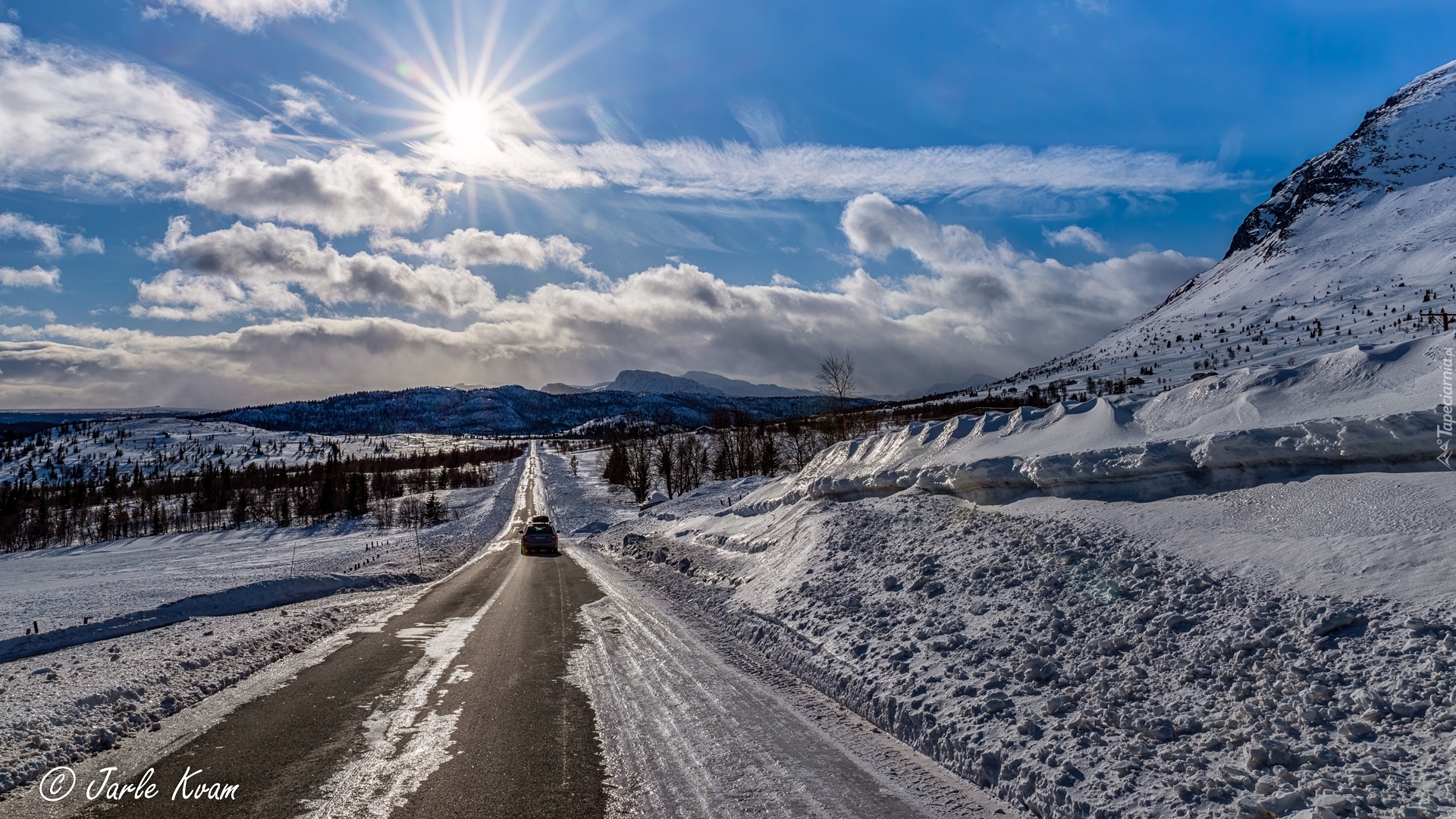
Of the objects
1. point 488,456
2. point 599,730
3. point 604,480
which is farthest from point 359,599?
point 488,456

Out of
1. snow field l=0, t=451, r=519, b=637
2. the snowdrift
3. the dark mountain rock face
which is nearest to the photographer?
the snowdrift

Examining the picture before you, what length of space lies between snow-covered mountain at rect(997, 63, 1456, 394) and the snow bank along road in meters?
35.0

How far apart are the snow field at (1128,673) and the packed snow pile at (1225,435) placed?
2.83 ft

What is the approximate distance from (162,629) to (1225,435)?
18.5m

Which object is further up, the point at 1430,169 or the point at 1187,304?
the point at 1430,169

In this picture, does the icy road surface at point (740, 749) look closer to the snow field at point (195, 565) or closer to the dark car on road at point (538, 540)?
the snow field at point (195, 565)

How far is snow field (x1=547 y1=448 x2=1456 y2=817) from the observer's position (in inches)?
178

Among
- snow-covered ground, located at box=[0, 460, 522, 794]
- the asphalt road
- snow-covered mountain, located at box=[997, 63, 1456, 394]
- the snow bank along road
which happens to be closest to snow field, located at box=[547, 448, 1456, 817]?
the snow bank along road

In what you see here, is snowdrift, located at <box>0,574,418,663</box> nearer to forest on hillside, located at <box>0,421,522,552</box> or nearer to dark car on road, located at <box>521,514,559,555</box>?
dark car on road, located at <box>521,514,559,555</box>

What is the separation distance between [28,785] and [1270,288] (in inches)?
5265

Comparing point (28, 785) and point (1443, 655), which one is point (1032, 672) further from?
point (28, 785)

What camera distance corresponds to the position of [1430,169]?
123438 millimetres

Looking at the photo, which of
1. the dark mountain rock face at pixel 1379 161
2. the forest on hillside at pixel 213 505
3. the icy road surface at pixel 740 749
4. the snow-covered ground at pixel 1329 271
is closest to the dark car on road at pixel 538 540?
the icy road surface at pixel 740 749

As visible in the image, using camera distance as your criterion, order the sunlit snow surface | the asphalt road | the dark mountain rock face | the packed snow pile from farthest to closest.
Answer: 1. the dark mountain rock face
2. the packed snow pile
3. the asphalt road
4. the sunlit snow surface
